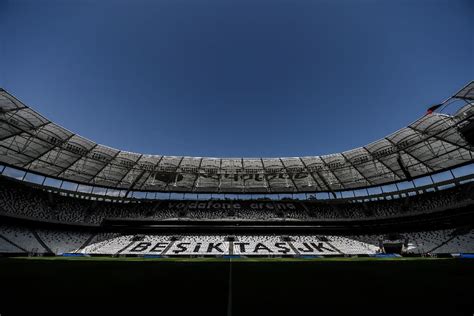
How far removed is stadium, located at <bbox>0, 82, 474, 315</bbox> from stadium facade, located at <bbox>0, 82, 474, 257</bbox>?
0.56 ft

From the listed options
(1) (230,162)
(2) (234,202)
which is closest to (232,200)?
(2) (234,202)

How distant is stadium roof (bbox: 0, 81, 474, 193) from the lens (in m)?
26.0

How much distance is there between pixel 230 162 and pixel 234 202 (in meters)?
11.8

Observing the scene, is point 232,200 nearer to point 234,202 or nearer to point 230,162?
point 234,202

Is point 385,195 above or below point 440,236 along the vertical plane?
above

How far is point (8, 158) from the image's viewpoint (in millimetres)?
30047

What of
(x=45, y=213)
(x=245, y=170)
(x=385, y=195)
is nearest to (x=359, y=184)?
(x=385, y=195)

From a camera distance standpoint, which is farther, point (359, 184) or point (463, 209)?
point (359, 184)

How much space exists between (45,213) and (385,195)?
55066 mm

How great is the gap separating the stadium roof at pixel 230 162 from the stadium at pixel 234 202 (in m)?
0.17

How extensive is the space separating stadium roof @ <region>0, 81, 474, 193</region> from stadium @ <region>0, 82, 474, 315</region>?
168 mm

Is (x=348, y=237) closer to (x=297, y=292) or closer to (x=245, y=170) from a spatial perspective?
Result: (x=245, y=170)

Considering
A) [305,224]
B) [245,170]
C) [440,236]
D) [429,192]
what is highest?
[245,170]

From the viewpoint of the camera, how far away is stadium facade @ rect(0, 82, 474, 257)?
28.7 m
